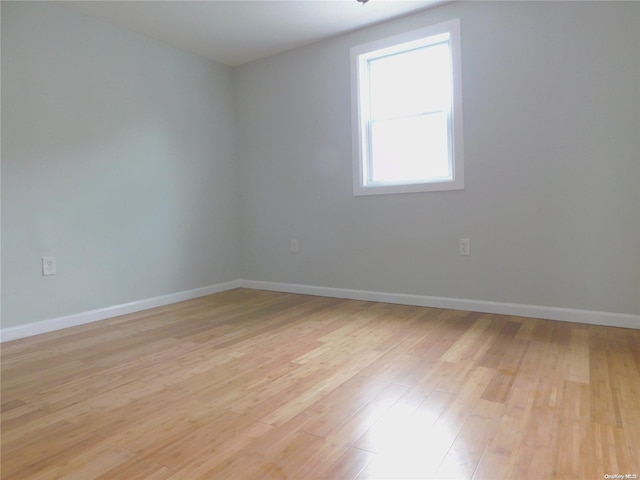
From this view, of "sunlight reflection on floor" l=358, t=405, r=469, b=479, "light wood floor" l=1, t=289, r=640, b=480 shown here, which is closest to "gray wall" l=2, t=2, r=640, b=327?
"light wood floor" l=1, t=289, r=640, b=480

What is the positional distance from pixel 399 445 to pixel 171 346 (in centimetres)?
155

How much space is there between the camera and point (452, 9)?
2.81 m

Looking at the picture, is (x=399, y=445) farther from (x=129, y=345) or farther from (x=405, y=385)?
(x=129, y=345)

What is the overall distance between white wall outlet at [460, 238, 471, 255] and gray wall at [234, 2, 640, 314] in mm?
39

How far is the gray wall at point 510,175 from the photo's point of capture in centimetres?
234

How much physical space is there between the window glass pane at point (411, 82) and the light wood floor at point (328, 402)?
171 cm

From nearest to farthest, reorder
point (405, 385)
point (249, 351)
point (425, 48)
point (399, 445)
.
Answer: point (399, 445), point (405, 385), point (249, 351), point (425, 48)

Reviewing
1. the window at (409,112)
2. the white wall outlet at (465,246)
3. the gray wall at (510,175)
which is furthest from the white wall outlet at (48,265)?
→ the white wall outlet at (465,246)

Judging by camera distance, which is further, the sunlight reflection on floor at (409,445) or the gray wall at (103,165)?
the gray wall at (103,165)

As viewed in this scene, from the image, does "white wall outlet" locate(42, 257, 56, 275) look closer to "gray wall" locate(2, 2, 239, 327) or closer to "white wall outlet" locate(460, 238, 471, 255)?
"gray wall" locate(2, 2, 239, 327)

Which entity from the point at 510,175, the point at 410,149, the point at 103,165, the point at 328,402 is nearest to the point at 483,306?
the point at 510,175

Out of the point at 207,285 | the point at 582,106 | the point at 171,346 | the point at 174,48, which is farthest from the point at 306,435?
the point at 174,48

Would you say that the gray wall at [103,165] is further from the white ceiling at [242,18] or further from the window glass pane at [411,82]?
the window glass pane at [411,82]

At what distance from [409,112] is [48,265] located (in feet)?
9.55
